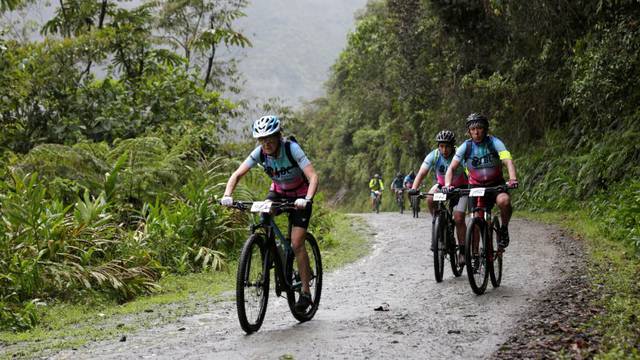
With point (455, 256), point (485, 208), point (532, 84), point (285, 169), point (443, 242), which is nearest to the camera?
point (285, 169)

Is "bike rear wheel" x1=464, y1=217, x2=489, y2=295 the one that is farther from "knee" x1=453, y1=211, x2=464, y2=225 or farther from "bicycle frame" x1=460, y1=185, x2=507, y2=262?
"knee" x1=453, y1=211, x2=464, y2=225

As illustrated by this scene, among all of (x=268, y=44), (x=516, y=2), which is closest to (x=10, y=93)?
(x=516, y=2)

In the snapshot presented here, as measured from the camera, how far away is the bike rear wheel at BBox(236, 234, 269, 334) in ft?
22.0

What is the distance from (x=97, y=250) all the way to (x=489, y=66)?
19.6 m

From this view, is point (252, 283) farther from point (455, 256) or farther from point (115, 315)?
point (455, 256)

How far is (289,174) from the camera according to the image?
7457mm

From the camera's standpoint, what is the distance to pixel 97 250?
10422 mm

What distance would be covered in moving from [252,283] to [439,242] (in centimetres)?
365

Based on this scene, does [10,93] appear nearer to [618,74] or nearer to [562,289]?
[562,289]

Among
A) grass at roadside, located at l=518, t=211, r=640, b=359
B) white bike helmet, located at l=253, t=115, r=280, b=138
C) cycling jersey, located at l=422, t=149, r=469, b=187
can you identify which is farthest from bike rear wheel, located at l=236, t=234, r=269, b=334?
cycling jersey, located at l=422, t=149, r=469, b=187

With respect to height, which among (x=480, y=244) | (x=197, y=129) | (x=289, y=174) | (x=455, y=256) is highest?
(x=197, y=129)

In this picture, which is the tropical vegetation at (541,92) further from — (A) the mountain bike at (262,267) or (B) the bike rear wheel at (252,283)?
(B) the bike rear wheel at (252,283)

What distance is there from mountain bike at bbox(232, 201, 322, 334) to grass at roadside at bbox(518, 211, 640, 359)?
2967 millimetres

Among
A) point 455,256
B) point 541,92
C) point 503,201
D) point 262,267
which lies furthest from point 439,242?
point 541,92
